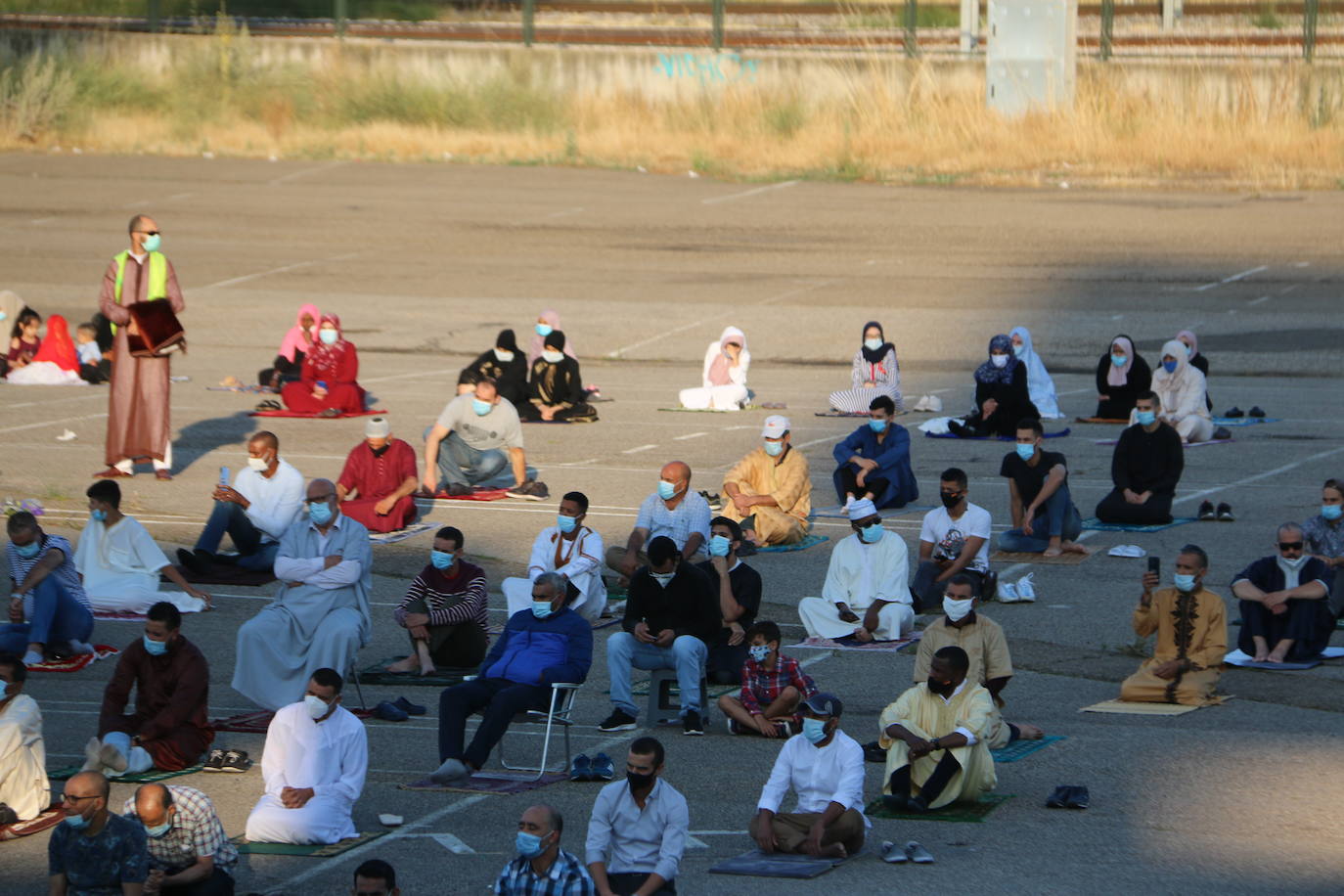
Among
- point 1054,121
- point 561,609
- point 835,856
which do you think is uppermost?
point 1054,121

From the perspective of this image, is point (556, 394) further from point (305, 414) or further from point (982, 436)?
point (982, 436)

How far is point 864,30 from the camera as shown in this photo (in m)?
46.2

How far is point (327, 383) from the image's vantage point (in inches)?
1006

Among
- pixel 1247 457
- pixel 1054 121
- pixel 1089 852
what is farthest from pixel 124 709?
pixel 1054 121

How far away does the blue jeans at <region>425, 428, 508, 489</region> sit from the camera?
20938 millimetres

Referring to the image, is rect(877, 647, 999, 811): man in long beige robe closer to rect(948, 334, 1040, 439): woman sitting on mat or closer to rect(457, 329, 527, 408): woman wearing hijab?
rect(948, 334, 1040, 439): woman sitting on mat

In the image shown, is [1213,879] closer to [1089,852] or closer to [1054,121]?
[1089,852]

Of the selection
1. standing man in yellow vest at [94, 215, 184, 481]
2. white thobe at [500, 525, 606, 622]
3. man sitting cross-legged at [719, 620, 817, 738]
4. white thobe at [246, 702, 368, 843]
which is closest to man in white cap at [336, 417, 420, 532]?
standing man in yellow vest at [94, 215, 184, 481]

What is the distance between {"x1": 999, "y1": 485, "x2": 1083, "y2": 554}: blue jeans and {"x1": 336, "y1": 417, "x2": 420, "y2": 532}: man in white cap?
5.25m

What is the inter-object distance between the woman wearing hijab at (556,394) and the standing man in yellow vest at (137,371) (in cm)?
509

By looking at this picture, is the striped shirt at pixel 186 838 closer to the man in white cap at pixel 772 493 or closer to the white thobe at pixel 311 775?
the white thobe at pixel 311 775

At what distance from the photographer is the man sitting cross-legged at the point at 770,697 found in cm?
1326

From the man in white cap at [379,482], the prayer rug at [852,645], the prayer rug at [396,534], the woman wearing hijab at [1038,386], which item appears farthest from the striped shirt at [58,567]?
the woman wearing hijab at [1038,386]

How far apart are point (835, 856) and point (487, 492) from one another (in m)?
10.4
